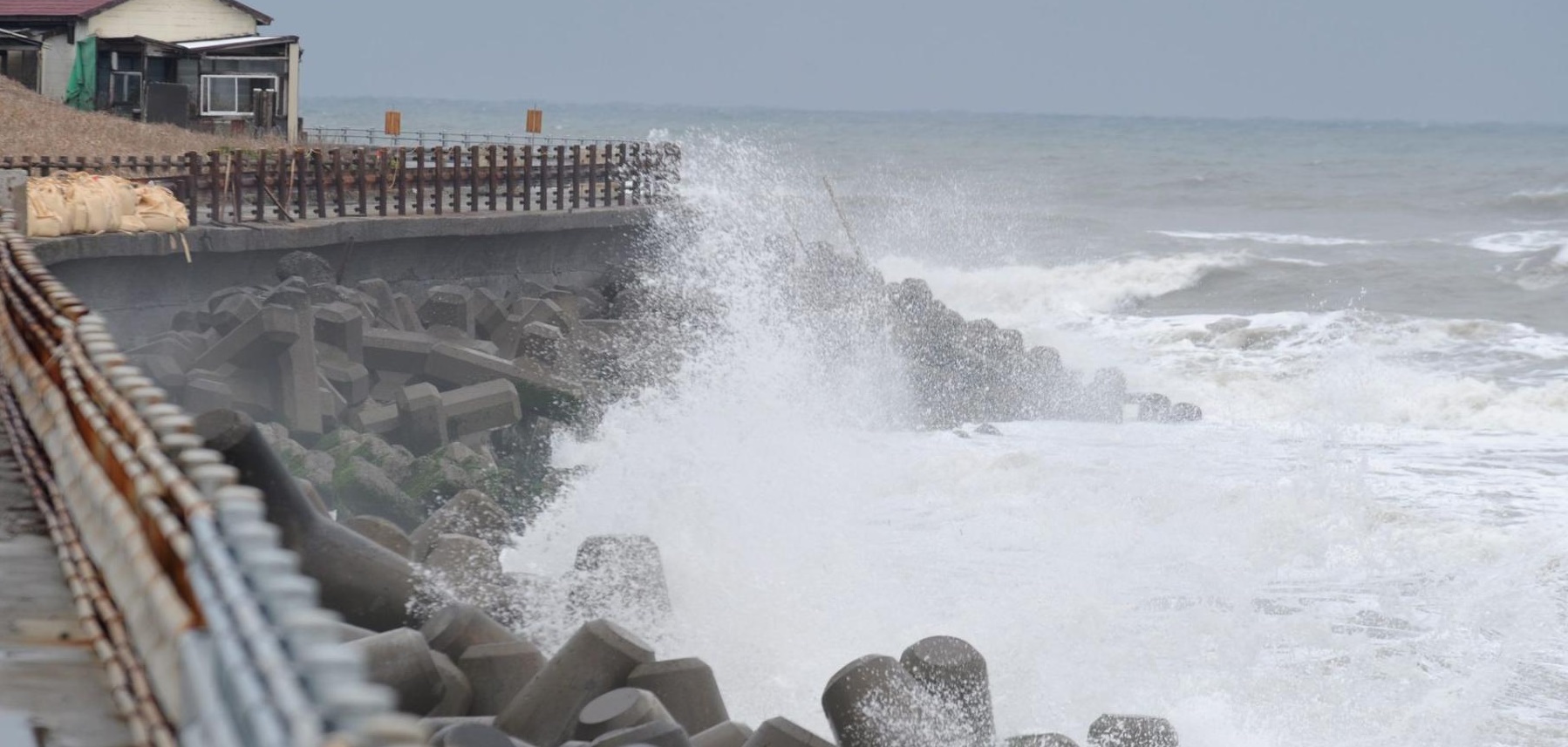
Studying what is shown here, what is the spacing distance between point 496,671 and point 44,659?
97.4 inches

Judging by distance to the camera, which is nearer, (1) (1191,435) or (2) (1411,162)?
(1) (1191,435)

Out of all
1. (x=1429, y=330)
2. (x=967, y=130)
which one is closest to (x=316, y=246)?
(x=1429, y=330)

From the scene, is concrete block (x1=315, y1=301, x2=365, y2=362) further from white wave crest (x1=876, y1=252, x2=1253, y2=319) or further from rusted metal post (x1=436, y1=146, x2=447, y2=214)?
white wave crest (x1=876, y1=252, x2=1253, y2=319)

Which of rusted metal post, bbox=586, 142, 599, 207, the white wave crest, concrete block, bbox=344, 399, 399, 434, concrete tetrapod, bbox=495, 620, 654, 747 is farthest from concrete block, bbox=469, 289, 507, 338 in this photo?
the white wave crest

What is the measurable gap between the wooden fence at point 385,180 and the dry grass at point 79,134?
9.18 feet

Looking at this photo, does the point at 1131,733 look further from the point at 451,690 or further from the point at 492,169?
the point at 492,169

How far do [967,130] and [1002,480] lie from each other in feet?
330

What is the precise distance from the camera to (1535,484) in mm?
14398

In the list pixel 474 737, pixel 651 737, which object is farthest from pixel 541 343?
pixel 474 737

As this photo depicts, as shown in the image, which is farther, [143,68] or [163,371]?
[143,68]

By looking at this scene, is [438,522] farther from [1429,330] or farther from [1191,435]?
[1429,330]

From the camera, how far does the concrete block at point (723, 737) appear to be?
18.2ft

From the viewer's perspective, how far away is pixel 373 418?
1141cm

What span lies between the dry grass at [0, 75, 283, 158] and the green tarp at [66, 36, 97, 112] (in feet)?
3.01
